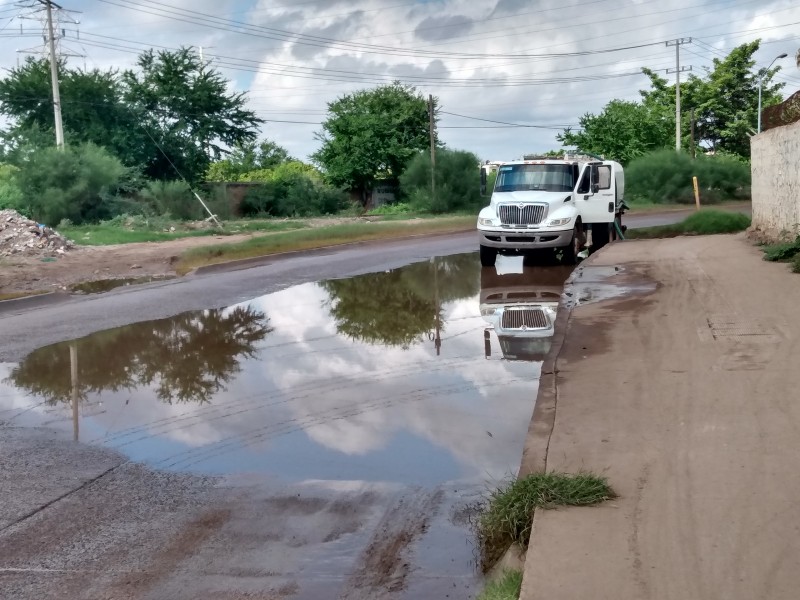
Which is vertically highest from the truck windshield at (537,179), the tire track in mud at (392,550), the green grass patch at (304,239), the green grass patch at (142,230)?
the truck windshield at (537,179)

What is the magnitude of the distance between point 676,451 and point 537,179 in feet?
50.8

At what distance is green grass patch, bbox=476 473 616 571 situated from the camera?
4801mm

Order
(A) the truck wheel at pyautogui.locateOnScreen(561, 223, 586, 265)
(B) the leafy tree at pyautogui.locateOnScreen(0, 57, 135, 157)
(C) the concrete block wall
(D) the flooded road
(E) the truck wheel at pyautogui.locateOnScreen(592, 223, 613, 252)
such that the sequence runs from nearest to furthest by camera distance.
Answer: (D) the flooded road
(C) the concrete block wall
(A) the truck wheel at pyautogui.locateOnScreen(561, 223, 586, 265)
(E) the truck wheel at pyautogui.locateOnScreen(592, 223, 613, 252)
(B) the leafy tree at pyautogui.locateOnScreen(0, 57, 135, 157)

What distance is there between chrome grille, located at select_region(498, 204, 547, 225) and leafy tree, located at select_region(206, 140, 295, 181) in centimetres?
5714

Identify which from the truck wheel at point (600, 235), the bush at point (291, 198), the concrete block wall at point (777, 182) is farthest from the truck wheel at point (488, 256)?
the bush at point (291, 198)

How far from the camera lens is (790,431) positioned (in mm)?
6023

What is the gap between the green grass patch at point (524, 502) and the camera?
480cm

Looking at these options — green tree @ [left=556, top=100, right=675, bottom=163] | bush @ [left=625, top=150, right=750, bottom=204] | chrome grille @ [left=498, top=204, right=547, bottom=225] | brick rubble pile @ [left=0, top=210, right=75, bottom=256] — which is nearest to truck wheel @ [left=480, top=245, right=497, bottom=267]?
chrome grille @ [left=498, top=204, right=547, bottom=225]

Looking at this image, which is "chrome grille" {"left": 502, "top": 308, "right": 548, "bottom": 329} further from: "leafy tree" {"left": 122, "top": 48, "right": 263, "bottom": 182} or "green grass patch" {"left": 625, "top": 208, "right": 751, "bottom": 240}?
"leafy tree" {"left": 122, "top": 48, "right": 263, "bottom": 182}

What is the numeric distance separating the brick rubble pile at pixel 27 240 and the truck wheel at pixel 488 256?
12005mm

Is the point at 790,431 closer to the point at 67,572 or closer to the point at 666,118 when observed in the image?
the point at 67,572

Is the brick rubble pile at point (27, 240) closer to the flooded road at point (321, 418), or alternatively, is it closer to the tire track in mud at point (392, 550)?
the flooded road at point (321, 418)

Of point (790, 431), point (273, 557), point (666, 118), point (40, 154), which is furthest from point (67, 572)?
point (666, 118)

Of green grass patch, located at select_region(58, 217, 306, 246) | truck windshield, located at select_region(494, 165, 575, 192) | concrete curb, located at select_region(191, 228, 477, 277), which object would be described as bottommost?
concrete curb, located at select_region(191, 228, 477, 277)
